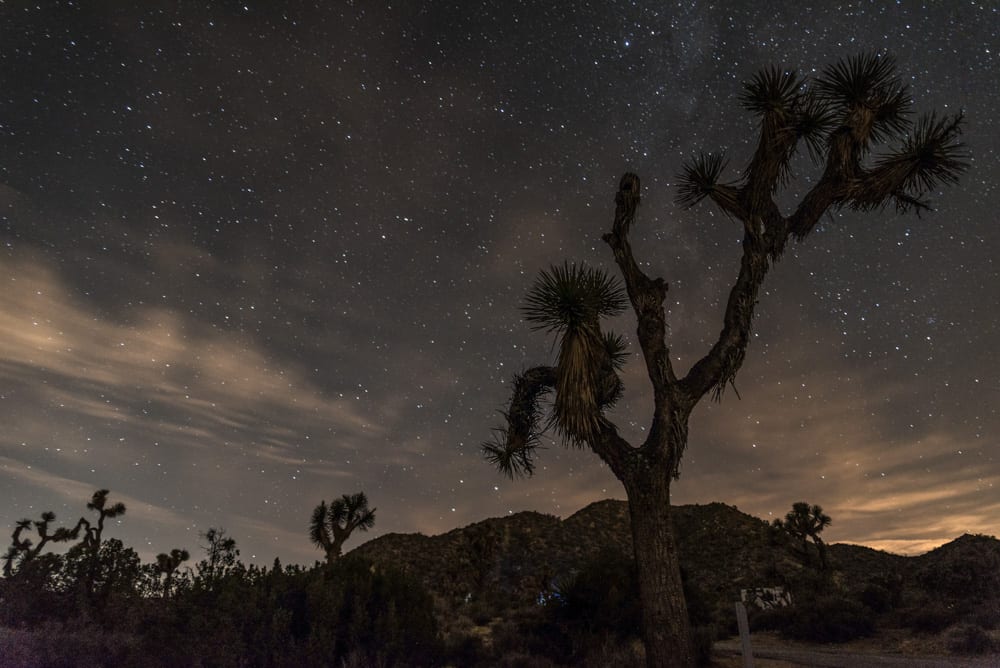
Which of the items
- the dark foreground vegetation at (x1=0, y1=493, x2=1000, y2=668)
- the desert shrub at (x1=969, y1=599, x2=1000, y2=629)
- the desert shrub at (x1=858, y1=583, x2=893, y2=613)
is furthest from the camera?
the desert shrub at (x1=858, y1=583, x2=893, y2=613)

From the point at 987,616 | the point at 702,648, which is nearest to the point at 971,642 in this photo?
the point at 987,616

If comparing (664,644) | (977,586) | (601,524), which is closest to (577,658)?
(664,644)

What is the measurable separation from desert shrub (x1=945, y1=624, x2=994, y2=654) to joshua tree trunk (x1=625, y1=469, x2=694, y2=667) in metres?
8.21

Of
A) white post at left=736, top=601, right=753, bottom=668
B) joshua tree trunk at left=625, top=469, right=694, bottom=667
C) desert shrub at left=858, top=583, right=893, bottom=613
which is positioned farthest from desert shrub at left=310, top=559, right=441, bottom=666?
desert shrub at left=858, top=583, right=893, bottom=613

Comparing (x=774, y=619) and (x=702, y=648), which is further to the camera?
(x=774, y=619)

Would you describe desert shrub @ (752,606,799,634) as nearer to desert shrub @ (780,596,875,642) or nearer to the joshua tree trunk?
desert shrub @ (780,596,875,642)

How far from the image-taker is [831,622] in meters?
16.2

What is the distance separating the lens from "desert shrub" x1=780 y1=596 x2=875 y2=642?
52.5 feet

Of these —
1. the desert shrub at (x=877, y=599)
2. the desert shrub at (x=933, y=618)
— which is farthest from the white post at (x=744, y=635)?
the desert shrub at (x=877, y=599)

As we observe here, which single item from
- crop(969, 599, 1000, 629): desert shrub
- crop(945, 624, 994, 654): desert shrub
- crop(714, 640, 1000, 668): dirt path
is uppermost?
crop(969, 599, 1000, 629): desert shrub

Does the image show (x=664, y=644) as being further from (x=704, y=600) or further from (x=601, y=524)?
(x=601, y=524)

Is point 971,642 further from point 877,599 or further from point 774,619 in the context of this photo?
point 774,619

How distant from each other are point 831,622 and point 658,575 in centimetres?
1127

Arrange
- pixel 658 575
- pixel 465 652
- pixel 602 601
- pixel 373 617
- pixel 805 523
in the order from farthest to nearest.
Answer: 1. pixel 805 523
2. pixel 602 601
3. pixel 465 652
4. pixel 373 617
5. pixel 658 575
